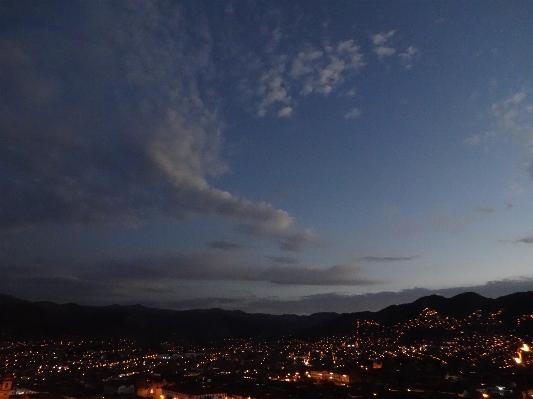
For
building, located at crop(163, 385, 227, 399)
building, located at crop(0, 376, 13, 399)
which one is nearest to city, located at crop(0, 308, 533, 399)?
building, located at crop(163, 385, 227, 399)

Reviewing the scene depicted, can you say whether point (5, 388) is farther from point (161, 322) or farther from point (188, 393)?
point (161, 322)

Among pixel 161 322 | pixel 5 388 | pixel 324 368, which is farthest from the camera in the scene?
pixel 161 322

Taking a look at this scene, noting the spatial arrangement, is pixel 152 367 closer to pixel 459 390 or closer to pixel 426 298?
pixel 459 390

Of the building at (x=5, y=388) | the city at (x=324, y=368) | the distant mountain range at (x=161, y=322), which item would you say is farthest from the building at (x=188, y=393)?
the distant mountain range at (x=161, y=322)

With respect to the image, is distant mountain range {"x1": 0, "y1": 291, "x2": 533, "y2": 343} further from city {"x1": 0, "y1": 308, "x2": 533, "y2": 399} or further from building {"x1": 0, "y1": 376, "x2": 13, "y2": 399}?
Result: building {"x1": 0, "y1": 376, "x2": 13, "y2": 399}

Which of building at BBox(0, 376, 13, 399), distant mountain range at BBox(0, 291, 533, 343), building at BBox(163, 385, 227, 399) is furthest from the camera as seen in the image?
distant mountain range at BBox(0, 291, 533, 343)

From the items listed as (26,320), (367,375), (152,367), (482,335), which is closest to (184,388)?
(367,375)

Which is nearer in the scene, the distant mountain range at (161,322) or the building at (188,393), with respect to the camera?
the building at (188,393)

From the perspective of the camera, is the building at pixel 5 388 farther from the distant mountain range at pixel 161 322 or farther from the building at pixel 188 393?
the distant mountain range at pixel 161 322

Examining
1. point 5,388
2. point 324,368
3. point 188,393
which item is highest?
point 324,368

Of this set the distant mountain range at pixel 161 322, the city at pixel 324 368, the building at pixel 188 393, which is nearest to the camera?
the building at pixel 188 393

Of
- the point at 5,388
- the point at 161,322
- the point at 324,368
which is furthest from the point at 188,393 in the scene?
the point at 161,322
